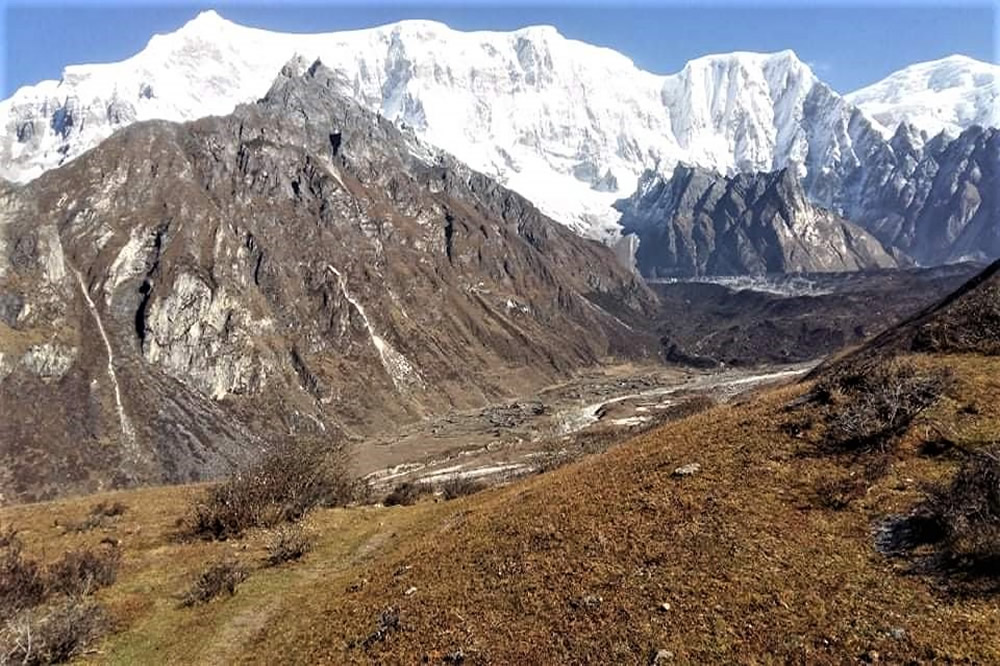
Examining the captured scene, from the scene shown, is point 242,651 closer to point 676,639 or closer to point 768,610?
point 676,639

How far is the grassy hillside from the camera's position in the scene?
52.6ft

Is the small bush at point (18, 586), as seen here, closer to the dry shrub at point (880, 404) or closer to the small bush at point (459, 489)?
the small bush at point (459, 489)

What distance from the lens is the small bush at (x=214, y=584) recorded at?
2564 cm

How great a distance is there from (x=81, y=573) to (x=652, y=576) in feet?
71.9

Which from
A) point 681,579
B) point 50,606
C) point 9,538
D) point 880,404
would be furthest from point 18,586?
point 880,404

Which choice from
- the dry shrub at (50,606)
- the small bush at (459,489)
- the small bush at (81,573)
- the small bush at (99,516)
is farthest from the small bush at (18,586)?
the small bush at (459,489)

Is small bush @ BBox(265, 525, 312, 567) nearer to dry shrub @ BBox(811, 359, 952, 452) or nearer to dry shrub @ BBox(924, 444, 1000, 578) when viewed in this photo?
dry shrub @ BBox(811, 359, 952, 452)

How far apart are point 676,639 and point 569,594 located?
11.6 feet

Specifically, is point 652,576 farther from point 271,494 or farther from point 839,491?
point 271,494

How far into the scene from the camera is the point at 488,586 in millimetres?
20891

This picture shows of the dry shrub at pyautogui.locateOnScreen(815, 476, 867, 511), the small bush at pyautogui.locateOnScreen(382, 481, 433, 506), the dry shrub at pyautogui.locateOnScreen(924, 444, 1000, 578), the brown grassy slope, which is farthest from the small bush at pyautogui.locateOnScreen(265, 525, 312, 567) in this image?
the dry shrub at pyautogui.locateOnScreen(924, 444, 1000, 578)

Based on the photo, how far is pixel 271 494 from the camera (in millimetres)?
35938

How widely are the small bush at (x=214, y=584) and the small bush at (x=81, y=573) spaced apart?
3.67 meters

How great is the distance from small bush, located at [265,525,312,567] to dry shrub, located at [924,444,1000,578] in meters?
22.6
